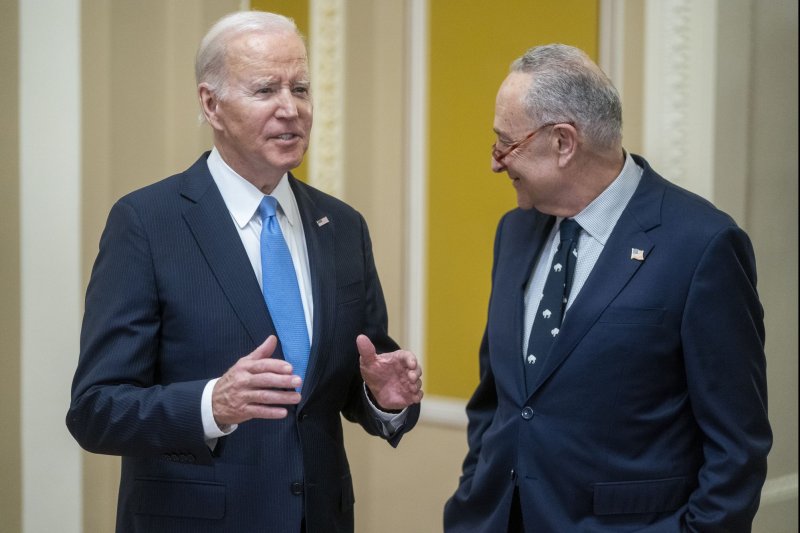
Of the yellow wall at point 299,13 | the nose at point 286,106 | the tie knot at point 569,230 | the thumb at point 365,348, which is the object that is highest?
the yellow wall at point 299,13

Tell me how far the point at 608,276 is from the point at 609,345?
0.16 meters

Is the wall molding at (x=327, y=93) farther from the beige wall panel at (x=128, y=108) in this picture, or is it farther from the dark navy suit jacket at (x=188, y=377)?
the dark navy suit jacket at (x=188, y=377)

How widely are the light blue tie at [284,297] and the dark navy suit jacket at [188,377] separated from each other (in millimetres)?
31

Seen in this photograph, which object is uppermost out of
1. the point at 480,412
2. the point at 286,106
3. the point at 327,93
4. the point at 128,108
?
the point at 327,93

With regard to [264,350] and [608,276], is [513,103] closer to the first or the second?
[608,276]

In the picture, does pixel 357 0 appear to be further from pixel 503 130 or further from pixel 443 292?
pixel 503 130

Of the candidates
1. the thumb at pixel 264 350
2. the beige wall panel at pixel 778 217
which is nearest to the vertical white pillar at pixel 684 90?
the beige wall panel at pixel 778 217

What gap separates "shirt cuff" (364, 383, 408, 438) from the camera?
7.56 feet

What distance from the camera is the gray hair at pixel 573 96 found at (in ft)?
7.54

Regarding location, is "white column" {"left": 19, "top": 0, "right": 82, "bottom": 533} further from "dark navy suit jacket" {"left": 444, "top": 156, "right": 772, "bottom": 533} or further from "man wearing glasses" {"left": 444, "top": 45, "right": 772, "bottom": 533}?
"dark navy suit jacket" {"left": 444, "top": 156, "right": 772, "bottom": 533}

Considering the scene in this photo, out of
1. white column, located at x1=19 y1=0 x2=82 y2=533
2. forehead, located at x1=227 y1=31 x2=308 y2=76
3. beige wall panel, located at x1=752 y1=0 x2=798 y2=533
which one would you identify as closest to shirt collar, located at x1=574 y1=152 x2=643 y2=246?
forehead, located at x1=227 y1=31 x2=308 y2=76

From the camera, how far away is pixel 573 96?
2.30 m

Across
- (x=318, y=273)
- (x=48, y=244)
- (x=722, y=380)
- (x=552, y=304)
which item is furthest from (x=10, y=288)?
(x=722, y=380)

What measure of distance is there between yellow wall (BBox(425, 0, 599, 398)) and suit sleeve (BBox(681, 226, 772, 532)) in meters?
1.82
